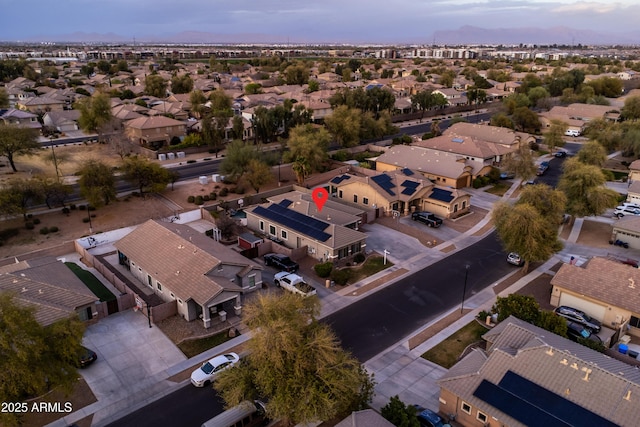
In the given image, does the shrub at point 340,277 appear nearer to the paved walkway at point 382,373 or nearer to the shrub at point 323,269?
the shrub at point 323,269

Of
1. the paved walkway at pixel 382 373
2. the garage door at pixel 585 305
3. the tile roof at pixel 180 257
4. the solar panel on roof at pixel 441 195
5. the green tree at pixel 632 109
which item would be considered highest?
the green tree at pixel 632 109

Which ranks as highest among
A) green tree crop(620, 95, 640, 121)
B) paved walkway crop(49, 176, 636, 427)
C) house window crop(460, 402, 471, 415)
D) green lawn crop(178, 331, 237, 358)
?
green tree crop(620, 95, 640, 121)

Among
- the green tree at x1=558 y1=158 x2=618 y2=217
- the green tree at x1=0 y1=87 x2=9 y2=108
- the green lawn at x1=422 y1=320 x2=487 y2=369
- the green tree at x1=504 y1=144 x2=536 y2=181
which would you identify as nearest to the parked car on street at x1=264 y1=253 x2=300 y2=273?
the green lawn at x1=422 y1=320 x2=487 y2=369

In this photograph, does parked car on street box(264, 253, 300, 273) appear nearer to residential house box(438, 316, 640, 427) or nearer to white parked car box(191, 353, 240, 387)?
white parked car box(191, 353, 240, 387)

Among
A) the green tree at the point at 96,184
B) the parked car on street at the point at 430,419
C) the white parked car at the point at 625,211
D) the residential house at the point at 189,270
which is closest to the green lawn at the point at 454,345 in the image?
the parked car on street at the point at 430,419

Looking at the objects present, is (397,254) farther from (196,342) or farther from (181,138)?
(181,138)

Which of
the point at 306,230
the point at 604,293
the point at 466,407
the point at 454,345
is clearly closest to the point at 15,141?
the point at 306,230
